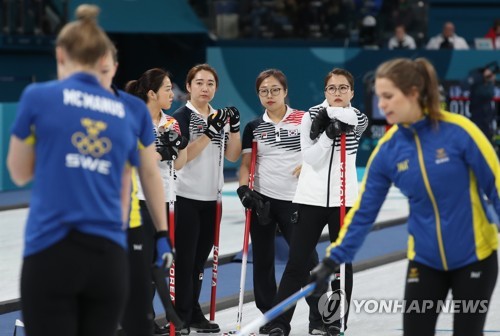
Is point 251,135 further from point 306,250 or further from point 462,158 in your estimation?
point 462,158

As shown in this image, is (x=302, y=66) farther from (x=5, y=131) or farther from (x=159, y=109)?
(x=159, y=109)

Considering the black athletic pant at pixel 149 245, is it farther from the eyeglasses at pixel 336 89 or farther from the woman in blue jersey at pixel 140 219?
the eyeglasses at pixel 336 89

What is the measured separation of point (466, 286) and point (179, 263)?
10.8 ft

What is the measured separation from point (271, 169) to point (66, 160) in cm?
404

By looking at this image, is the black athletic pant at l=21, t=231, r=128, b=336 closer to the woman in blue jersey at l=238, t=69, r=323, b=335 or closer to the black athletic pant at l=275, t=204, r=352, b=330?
the black athletic pant at l=275, t=204, r=352, b=330

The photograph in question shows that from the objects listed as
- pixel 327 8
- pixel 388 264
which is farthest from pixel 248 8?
→ pixel 388 264

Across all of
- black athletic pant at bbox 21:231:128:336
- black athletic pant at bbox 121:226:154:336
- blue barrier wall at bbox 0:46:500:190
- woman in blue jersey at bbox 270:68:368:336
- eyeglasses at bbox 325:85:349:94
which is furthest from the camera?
blue barrier wall at bbox 0:46:500:190

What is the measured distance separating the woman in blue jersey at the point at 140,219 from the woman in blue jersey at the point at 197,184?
1313mm

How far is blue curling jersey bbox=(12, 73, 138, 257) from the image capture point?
385 cm

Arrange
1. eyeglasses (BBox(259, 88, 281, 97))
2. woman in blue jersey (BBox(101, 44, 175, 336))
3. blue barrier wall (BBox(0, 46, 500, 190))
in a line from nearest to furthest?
woman in blue jersey (BBox(101, 44, 175, 336)), eyeglasses (BBox(259, 88, 281, 97)), blue barrier wall (BBox(0, 46, 500, 190))

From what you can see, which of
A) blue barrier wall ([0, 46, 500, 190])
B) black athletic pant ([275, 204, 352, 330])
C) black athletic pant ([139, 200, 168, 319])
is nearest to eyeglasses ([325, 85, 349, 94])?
black athletic pant ([275, 204, 352, 330])

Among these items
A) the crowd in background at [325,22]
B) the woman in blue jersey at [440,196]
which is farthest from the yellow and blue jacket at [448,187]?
the crowd in background at [325,22]

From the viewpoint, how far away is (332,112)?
7125 mm

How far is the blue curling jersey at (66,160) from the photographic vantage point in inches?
151
